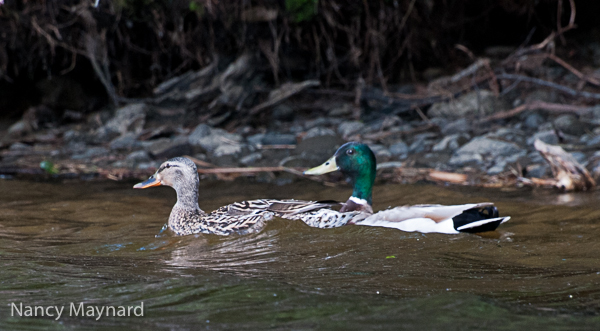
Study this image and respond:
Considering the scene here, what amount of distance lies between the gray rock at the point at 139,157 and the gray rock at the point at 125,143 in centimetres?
52

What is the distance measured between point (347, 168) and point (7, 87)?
8.35 m

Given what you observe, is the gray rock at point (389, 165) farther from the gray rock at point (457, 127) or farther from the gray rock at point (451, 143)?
the gray rock at point (457, 127)

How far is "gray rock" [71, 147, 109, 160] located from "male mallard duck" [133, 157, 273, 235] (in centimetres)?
381

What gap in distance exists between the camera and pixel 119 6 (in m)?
9.22

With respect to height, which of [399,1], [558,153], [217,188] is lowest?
[217,188]

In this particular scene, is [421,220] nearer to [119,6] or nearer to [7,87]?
[119,6]

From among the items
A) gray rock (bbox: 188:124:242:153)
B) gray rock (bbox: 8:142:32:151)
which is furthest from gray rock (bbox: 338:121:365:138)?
gray rock (bbox: 8:142:32:151)

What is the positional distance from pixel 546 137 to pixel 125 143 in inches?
240

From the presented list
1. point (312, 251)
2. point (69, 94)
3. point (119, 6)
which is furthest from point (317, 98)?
point (312, 251)

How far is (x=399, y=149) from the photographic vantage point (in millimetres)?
8562

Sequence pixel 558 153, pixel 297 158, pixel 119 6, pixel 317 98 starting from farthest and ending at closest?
pixel 317 98, pixel 119 6, pixel 297 158, pixel 558 153

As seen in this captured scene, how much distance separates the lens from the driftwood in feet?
21.5

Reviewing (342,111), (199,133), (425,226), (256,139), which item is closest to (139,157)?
(199,133)

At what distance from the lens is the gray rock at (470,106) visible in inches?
372
